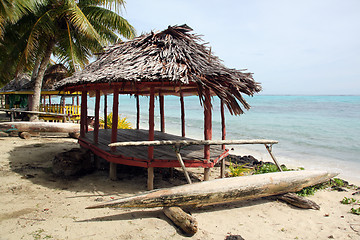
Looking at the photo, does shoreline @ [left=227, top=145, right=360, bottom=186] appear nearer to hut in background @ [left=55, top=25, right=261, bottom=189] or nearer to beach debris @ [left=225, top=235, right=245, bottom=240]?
hut in background @ [left=55, top=25, right=261, bottom=189]

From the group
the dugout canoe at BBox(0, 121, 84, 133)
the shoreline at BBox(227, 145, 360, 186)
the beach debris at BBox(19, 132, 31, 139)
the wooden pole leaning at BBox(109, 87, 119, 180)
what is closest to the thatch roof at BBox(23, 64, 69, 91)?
the dugout canoe at BBox(0, 121, 84, 133)

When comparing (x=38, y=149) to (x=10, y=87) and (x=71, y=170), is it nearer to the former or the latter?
(x=71, y=170)

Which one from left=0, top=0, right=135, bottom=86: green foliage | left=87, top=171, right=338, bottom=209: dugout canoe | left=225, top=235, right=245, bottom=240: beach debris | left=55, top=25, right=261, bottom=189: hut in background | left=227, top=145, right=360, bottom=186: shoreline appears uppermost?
left=0, top=0, right=135, bottom=86: green foliage

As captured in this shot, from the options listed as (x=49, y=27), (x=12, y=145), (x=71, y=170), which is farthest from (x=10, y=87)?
(x=71, y=170)

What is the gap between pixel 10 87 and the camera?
18859 mm

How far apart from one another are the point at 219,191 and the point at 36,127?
35.9 ft

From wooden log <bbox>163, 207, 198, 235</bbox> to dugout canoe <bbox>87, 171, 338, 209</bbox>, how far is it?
0.70 ft

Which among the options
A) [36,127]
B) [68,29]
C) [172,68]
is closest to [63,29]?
[68,29]

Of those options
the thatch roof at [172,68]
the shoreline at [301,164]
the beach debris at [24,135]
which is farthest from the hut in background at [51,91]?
the shoreline at [301,164]

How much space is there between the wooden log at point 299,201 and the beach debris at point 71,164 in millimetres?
5077

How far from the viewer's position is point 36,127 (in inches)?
483

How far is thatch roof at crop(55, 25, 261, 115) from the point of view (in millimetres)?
5195

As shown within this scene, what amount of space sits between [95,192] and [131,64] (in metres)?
3.07

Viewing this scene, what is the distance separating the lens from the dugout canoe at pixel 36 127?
11.9 m
